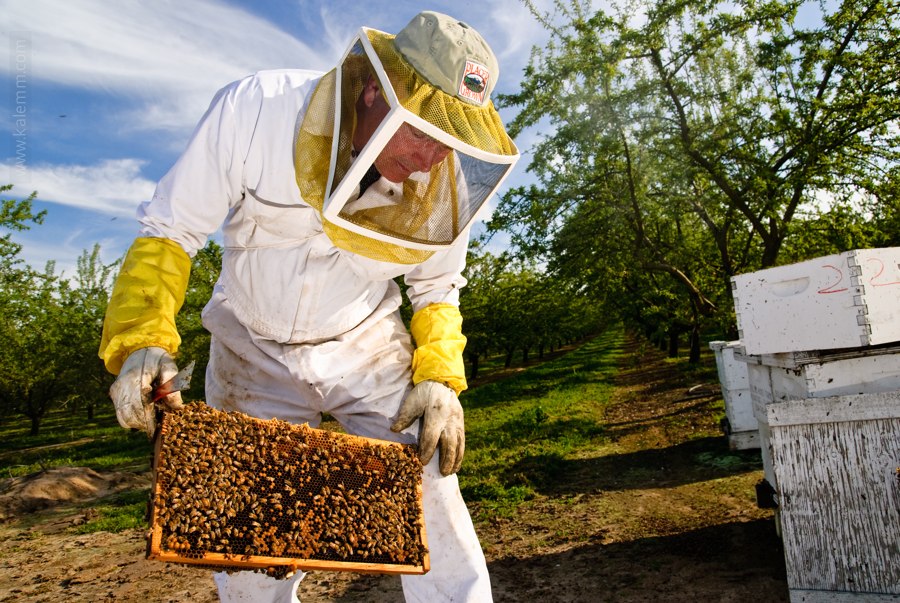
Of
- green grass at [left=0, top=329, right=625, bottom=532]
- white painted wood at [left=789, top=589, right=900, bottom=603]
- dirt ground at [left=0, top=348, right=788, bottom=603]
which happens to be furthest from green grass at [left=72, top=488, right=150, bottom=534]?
white painted wood at [left=789, top=589, right=900, bottom=603]

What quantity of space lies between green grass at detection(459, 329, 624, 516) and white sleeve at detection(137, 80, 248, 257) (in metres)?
4.17

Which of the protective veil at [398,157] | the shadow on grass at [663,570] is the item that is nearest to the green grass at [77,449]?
the shadow on grass at [663,570]

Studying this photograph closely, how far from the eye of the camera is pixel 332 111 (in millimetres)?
2131

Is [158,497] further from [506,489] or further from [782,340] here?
[506,489]

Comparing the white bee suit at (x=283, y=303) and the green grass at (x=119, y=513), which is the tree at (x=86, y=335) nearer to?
the green grass at (x=119, y=513)

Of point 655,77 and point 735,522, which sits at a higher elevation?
point 655,77

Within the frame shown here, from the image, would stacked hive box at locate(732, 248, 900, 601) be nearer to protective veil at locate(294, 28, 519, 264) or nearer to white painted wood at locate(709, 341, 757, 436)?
protective veil at locate(294, 28, 519, 264)

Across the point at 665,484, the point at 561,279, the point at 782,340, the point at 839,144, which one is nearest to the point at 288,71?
the point at 782,340

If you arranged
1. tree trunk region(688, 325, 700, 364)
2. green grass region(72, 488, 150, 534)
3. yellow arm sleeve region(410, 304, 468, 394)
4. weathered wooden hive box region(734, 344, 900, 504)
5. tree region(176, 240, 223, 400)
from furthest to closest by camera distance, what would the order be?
1. tree trunk region(688, 325, 700, 364)
2. tree region(176, 240, 223, 400)
3. green grass region(72, 488, 150, 534)
4. weathered wooden hive box region(734, 344, 900, 504)
5. yellow arm sleeve region(410, 304, 468, 394)

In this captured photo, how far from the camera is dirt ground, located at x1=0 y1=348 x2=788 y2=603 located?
392 cm

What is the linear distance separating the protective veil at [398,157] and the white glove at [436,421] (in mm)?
532

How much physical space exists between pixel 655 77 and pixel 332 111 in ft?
27.3

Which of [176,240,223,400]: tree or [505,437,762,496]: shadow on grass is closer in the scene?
[505,437,762,496]: shadow on grass

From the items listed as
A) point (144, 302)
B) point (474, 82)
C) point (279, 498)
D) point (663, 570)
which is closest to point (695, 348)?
point (663, 570)
